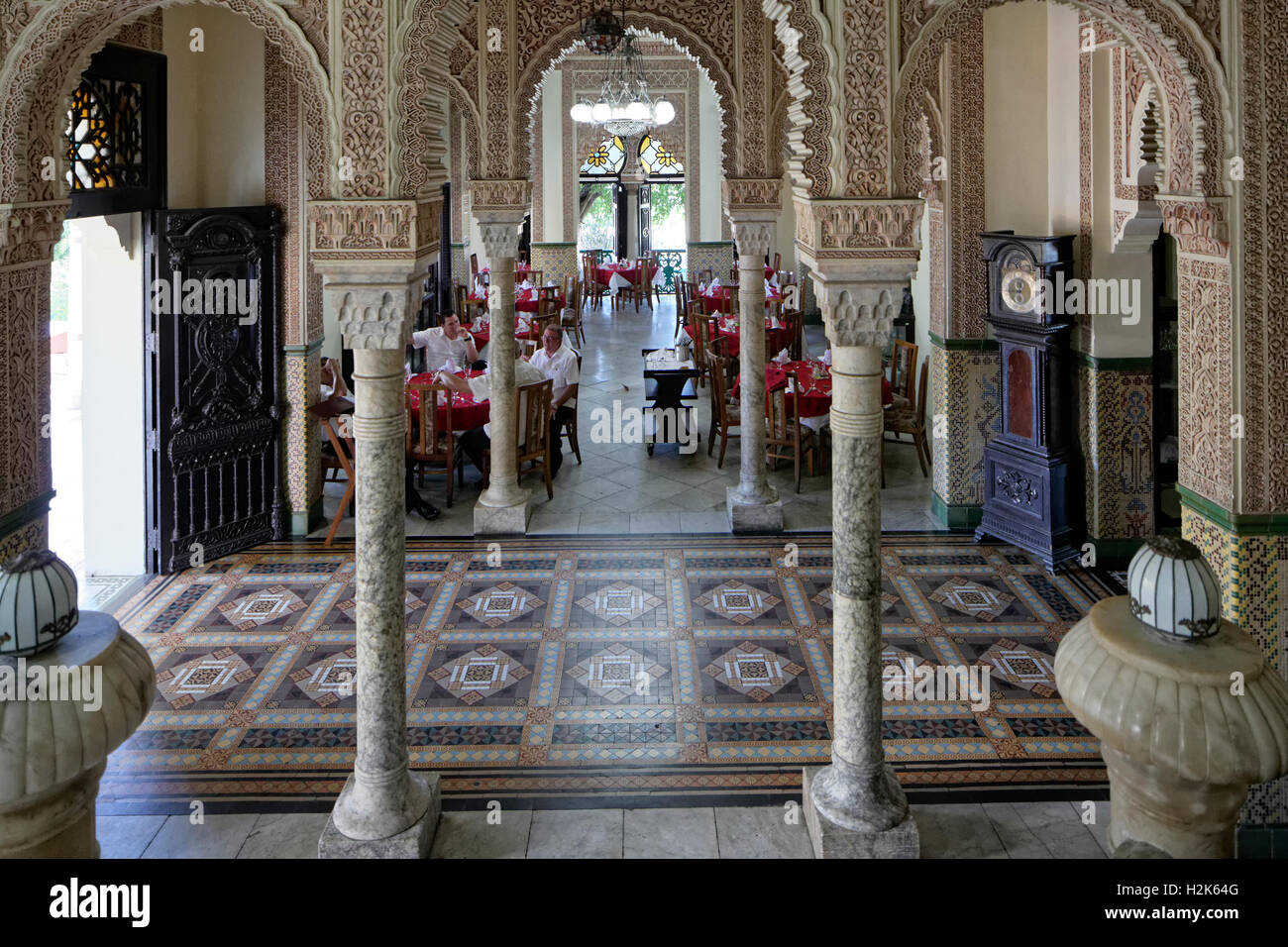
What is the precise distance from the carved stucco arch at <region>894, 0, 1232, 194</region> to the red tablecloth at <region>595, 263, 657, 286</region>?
501 inches

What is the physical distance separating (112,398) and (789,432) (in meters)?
4.03

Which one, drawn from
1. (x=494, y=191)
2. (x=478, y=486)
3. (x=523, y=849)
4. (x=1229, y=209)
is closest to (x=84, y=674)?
(x=523, y=849)

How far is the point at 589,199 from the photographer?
18547mm

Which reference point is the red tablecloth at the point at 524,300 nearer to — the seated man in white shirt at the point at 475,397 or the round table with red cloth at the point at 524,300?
the round table with red cloth at the point at 524,300

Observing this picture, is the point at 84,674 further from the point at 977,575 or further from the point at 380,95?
the point at 977,575

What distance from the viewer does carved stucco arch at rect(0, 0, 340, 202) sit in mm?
2846

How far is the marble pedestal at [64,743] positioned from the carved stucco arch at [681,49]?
170 inches

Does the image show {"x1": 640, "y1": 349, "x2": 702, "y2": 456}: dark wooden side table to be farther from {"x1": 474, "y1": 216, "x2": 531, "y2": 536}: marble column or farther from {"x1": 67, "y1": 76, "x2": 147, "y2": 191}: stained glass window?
{"x1": 67, "y1": 76, "x2": 147, "y2": 191}: stained glass window

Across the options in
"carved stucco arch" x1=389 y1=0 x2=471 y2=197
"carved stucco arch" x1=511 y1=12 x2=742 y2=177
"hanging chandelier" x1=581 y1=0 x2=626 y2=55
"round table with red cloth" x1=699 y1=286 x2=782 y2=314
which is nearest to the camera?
"carved stucco arch" x1=389 y1=0 x2=471 y2=197

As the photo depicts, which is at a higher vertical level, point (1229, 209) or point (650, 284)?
point (650, 284)

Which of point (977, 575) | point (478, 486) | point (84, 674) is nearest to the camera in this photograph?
point (84, 674)

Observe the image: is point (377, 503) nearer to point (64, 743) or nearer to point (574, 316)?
point (64, 743)

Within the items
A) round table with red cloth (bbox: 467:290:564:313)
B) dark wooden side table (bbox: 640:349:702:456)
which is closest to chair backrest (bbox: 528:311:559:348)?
round table with red cloth (bbox: 467:290:564:313)

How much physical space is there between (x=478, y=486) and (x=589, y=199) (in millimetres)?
12580
